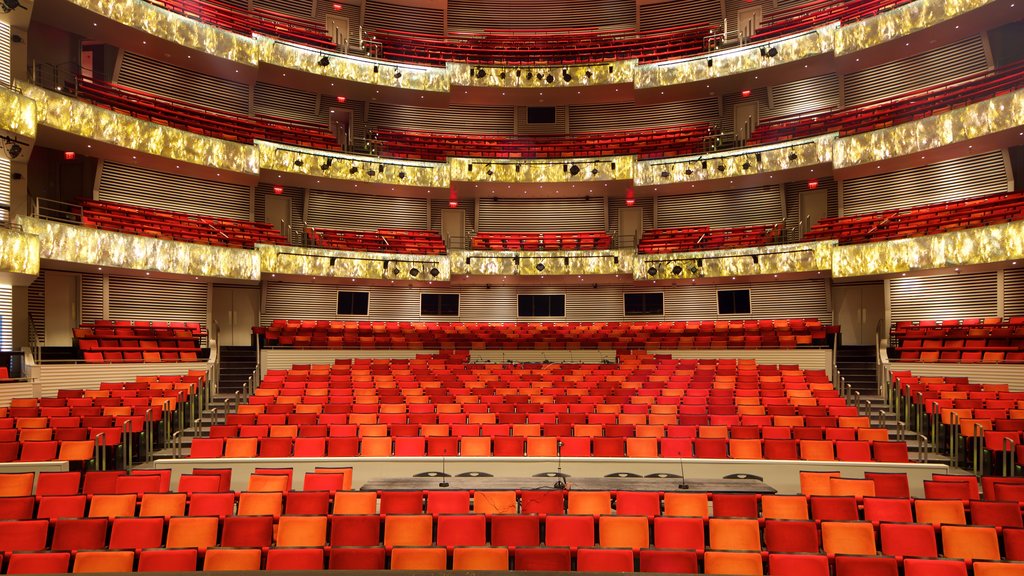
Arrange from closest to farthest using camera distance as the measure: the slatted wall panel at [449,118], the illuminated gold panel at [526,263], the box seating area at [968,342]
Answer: the box seating area at [968,342], the illuminated gold panel at [526,263], the slatted wall panel at [449,118]

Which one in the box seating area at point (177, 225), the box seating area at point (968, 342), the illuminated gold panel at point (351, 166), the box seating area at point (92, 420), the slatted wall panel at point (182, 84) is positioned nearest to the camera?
the box seating area at point (92, 420)

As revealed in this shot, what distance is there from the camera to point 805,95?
55.6ft

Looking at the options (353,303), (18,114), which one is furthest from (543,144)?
(18,114)

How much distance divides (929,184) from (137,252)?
16.5m

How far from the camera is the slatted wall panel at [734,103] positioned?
17453mm

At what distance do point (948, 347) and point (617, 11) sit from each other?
41.7ft

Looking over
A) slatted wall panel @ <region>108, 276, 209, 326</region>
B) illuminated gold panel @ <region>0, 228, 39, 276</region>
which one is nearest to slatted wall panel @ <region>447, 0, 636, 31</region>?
slatted wall panel @ <region>108, 276, 209, 326</region>

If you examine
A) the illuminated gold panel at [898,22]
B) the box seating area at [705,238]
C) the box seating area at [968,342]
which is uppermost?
the illuminated gold panel at [898,22]

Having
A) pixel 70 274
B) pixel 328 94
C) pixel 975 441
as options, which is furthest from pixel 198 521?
pixel 328 94

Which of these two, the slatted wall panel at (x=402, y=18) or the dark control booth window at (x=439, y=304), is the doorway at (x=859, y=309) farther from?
the slatted wall panel at (x=402, y=18)

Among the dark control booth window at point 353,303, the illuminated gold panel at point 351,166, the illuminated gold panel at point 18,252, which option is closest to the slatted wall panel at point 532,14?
the illuminated gold panel at point 351,166

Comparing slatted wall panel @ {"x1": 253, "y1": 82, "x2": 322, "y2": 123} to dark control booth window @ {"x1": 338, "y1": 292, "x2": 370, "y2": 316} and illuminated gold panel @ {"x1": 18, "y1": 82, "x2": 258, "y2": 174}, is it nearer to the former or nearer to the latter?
illuminated gold panel @ {"x1": 18, "y1": 82, "x2": 258, "y2": 174}

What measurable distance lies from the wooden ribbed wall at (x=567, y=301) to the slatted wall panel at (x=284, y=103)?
14.8 feet

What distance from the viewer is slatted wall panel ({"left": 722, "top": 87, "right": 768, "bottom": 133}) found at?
57.3 ft
